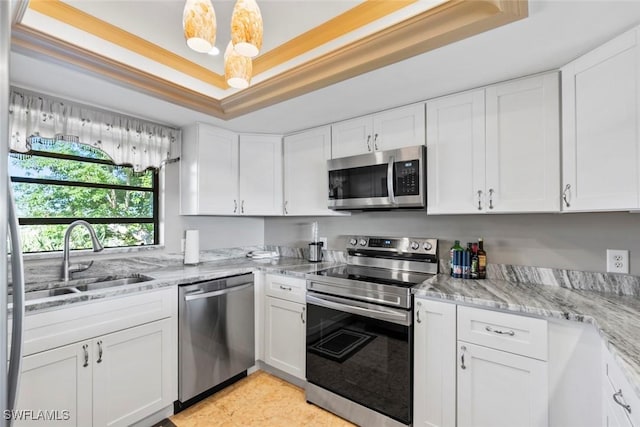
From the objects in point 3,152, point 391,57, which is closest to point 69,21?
point 3,152

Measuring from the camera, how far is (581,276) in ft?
5.78

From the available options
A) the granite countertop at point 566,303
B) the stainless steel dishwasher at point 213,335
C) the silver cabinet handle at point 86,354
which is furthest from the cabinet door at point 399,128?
the silver cabinet handle at point 86,354

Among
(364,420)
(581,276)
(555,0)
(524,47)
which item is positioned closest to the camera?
(555,0)

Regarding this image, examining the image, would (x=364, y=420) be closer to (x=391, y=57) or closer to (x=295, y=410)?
(x=295, y=410)

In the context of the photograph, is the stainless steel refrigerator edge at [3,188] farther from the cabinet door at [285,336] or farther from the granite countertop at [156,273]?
the cabinet door at [285,336]

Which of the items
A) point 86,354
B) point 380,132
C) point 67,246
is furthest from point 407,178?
point 67,246

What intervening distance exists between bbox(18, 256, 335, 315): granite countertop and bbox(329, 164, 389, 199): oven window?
680mm

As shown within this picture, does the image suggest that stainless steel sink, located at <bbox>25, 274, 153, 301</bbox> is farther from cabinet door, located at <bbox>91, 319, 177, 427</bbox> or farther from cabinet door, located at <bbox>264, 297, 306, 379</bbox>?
cabinet door, located at <bbox>264, 297, 306, 379</bbox>

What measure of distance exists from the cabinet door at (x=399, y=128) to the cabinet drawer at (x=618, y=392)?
5.05 feet

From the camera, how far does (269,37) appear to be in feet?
6.35

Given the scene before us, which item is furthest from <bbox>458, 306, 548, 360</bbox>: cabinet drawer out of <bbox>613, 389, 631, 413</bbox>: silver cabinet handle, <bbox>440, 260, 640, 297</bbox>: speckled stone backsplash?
<bbox>440, 260, 640, 297</bbox>: speckled stone backsplash

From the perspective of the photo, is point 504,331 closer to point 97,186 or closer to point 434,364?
point 434,364

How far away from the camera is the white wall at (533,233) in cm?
169

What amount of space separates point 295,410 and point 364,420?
0.52 meters
